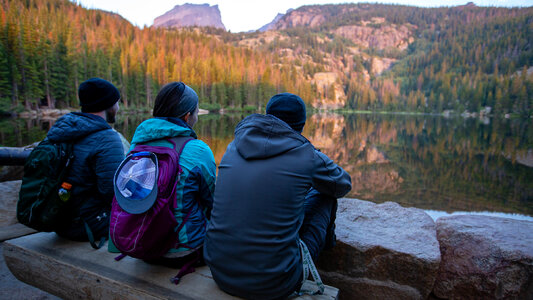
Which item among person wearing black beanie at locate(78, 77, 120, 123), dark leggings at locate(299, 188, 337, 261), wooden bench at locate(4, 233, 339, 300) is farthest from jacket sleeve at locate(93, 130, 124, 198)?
dark leggings at locate(299, 188, 337, 261)

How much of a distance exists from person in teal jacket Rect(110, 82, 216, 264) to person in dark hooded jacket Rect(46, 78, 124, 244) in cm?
38

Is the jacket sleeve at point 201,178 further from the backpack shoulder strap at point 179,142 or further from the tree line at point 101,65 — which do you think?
the tree line at point 101,65

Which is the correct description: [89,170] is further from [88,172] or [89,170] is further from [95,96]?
[95,96]

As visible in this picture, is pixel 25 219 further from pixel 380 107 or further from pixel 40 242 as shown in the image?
pixel 380 107

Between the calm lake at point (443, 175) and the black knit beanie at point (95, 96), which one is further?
the calm lake at point (443, 175)

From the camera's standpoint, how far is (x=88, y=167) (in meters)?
1.98

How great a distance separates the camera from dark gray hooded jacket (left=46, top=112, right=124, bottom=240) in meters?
1.95

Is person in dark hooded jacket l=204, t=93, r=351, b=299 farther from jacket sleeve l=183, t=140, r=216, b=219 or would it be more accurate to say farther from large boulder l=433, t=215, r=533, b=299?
large boulder l=433, t=215, r=533, b=299

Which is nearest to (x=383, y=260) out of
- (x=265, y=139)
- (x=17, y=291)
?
(x=265, y=139)

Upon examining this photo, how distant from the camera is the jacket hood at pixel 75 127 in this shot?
1.93m

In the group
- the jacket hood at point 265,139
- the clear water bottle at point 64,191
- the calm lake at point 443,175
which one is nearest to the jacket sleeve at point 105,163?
the clear water bottle at point 64,191

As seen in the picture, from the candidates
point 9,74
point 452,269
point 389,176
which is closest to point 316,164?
point 452,269

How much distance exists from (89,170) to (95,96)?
594 millimetres

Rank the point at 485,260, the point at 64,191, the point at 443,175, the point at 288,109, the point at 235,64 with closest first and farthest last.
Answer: the point at 288,109 < the point at 64,191 < the point at 485,260 < the point at 443,175 < the point at 235,64
